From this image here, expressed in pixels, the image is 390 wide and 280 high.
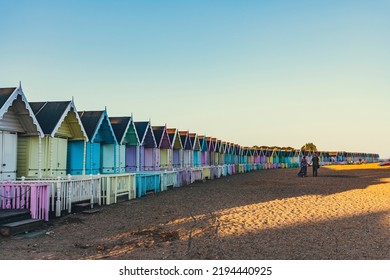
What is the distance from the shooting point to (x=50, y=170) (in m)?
14.5

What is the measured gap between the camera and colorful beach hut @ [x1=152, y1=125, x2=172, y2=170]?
24.7 m

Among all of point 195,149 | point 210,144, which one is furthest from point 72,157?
point 210,144

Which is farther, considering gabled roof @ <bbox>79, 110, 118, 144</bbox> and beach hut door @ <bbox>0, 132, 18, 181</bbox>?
gabled roof @ <bbox>79, 110, 118, 144</bbox>

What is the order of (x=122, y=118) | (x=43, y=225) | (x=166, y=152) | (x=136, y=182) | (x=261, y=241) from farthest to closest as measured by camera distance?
(x=166, y=152) → (x=122, y=118) → (x=136, y=182) → (x=43, y=225) → (x=261, y=241)

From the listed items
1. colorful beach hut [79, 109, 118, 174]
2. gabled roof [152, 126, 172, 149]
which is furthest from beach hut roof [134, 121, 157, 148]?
colorful beach hut [79, 109, 118, 174]

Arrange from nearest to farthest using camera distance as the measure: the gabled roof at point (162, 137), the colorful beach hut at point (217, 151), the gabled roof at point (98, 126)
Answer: the gabled roof at point (98, 126), the gabled roof at point (162, 137), the colorful beach hut at point (217, 151)

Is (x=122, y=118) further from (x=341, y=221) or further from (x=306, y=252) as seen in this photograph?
(x=306, y=252)

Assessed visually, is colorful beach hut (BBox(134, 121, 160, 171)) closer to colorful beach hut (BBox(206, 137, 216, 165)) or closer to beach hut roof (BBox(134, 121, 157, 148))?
beach hut roof (BBox(134, 121, 157, 148))

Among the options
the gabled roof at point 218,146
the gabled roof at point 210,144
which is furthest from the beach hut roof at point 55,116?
the gabled roof at point 218,146

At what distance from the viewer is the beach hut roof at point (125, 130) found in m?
19.8

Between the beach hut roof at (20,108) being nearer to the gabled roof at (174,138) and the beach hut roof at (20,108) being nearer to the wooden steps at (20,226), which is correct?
the wooden steps at (20,226)

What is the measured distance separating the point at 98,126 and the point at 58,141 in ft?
6.94
